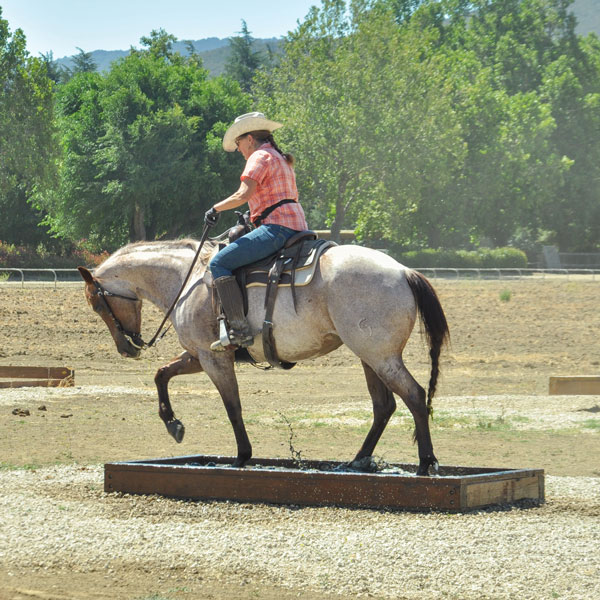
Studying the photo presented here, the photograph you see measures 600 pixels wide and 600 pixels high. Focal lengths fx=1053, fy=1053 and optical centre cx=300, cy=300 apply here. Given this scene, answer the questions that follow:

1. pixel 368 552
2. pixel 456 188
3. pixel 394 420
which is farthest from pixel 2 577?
pixel 456 188

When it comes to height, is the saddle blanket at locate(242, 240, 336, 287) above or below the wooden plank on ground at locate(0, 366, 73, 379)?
above

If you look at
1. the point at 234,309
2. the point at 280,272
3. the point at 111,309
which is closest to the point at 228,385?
the point at 234,309

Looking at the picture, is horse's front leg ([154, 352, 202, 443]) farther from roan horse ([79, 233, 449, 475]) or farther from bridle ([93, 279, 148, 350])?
bridle ([93, 279, 148, 350])

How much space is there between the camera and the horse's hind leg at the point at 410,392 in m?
8.65

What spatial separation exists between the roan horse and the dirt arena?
116 cm

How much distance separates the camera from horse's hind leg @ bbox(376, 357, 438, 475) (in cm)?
865

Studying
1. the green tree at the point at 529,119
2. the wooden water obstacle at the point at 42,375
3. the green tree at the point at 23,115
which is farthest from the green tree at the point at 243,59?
the wooden water obstacle at the point at 42,375

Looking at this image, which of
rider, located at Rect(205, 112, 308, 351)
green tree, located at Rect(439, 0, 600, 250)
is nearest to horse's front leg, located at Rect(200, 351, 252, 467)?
rider, located at Rect(205, 112, 308, 351)

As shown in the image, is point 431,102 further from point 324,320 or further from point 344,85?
point 324,320

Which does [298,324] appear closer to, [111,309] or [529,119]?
[111,309]

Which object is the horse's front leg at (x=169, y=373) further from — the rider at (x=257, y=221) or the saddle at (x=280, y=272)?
the saddle at (x=280, y=272)

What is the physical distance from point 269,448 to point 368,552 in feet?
17.4

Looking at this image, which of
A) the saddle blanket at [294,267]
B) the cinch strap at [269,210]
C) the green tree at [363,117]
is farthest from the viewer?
the green tree at [363,117]

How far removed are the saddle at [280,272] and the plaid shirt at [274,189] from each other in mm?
204
